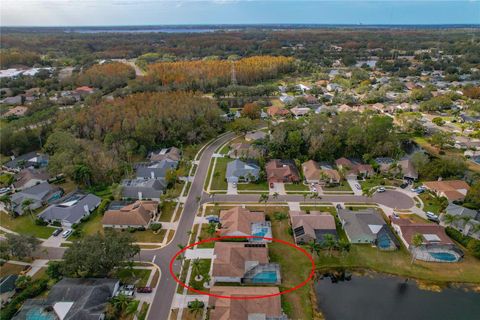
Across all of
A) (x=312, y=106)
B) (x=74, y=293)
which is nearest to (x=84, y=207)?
(x=74, y=293)

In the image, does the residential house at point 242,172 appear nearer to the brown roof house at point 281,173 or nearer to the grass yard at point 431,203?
the brown roof house at point 281,173

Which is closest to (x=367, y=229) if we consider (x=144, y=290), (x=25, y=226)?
(x=144, y=290)

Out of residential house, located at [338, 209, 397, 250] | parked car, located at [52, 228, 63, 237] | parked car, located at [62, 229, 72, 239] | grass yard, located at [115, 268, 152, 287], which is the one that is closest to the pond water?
residential house, located at [338, 209, 397, 250]

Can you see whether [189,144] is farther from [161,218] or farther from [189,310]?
[189,310]

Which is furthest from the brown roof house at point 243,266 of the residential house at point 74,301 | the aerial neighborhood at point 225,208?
the residential house at point 74,301

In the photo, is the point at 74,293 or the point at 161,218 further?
the point at 161,218

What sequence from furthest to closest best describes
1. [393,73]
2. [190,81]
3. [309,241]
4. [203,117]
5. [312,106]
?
[393,73] → [190,81] → [312,106] → [203,117] → [309,241]

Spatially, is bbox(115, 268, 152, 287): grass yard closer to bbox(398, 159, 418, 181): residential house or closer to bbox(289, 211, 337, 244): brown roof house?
bbox(289, 211, 337, 244): brown roof house
